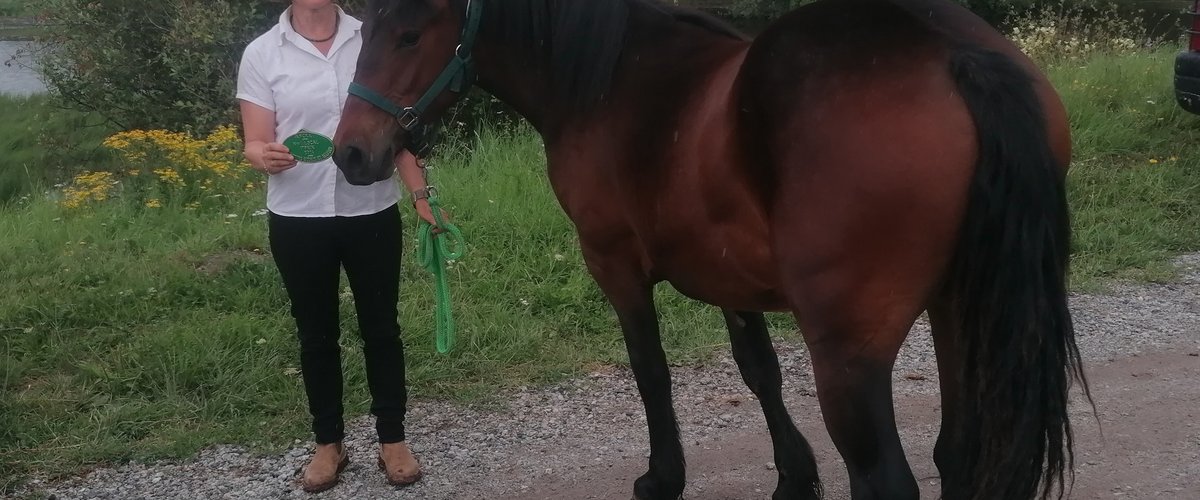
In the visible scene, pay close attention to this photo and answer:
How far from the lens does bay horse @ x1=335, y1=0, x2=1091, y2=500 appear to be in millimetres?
1858

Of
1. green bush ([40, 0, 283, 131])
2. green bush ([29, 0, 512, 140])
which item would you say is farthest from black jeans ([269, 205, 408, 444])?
green bush ([40, 0, 283, 131])

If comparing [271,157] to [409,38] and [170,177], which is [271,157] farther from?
[170,177]

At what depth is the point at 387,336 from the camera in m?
3.18

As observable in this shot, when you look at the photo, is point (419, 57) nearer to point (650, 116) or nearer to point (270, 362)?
point (650, 116)

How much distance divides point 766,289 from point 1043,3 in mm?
15527

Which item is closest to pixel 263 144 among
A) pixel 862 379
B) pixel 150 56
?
pixel 862 379

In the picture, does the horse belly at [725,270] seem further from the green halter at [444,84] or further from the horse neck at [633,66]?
the green halter at [444,84]

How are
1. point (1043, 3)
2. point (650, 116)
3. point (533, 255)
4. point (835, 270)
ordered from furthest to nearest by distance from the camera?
point (1043, 3)
point (533, 255)
point (650, 116)
point (835, 270)

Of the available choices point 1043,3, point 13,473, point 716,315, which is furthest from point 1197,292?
point 1043,3

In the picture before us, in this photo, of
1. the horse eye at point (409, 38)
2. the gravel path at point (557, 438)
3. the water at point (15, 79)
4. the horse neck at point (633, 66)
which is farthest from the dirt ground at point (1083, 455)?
the water at point (15, 79)

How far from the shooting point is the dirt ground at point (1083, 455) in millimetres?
3033

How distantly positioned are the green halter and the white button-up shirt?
1.28 ft

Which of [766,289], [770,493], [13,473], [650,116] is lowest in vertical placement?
[13,473]

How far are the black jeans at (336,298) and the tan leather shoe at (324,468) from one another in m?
0.04
